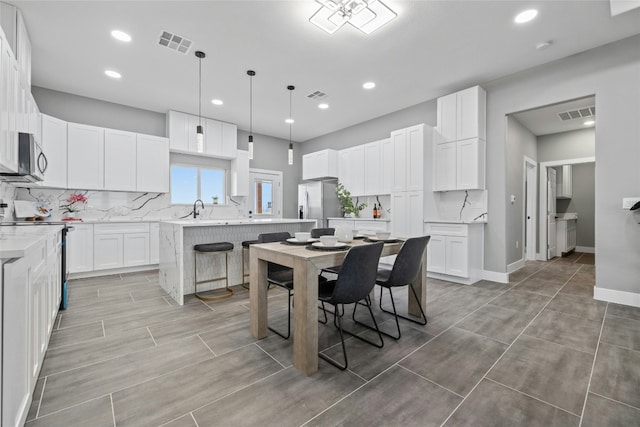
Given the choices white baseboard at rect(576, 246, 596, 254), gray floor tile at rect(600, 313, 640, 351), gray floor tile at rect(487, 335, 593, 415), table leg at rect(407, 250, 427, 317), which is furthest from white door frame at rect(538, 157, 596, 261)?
table leg at rect(407, 250, 427, 317)

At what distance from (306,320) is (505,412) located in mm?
1164

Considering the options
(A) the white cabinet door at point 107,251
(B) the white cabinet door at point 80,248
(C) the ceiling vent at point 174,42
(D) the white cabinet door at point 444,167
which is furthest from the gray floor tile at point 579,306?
(B) the white cabinet door at point 80,248

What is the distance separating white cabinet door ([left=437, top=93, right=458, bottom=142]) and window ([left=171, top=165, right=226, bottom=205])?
4.53 m

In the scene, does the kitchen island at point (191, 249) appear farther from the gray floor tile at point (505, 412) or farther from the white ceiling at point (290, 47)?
the gray floor tile at point (505, 412)

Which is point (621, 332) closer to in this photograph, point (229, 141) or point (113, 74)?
point (229, 141)

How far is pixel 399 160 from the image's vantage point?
15.4ft

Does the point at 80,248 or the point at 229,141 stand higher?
the point at 229,141

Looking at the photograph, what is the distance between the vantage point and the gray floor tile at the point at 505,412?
1380mm

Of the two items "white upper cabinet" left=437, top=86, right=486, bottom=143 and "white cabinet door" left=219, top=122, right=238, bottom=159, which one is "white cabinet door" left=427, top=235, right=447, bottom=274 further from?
"white cabinet door" left=219, top=122, right=238, bottom=159

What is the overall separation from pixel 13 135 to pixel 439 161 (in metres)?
5.01

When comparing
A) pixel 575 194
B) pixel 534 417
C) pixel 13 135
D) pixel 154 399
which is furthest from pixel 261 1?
A: pixel 575 194

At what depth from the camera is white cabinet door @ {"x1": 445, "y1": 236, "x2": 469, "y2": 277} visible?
3.88 meters

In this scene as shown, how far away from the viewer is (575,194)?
279 inches

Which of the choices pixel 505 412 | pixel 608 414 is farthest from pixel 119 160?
pixel 608 414
